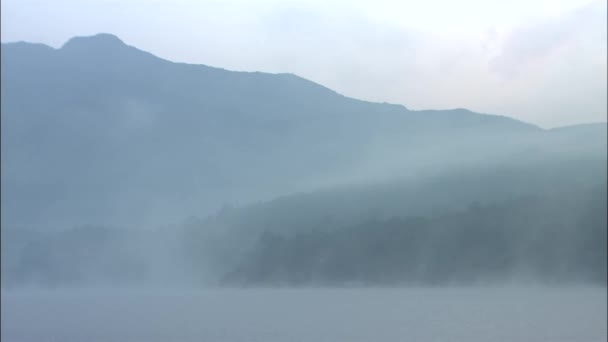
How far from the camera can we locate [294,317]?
21547 millimetres

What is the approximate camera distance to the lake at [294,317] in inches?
626

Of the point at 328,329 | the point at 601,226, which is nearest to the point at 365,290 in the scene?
the point at 601,226

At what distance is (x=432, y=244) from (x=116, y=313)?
58.3 feet

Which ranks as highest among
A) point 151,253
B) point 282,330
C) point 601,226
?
point 601,226

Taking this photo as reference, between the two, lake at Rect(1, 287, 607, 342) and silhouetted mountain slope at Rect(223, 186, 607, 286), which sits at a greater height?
silhouetted mountain slope at Rect(223, 186, 607, 286)

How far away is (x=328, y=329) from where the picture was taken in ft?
61.8

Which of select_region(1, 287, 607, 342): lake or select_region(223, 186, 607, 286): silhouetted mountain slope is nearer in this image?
select_region(1, 287, 607, 342): lake

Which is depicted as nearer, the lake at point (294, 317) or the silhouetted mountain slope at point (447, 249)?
the lake at point (294, 317)

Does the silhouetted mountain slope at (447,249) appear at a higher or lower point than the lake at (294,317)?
higher

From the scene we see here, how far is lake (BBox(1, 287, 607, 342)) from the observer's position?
52.1ft

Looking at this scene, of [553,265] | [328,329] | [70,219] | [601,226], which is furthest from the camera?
[553,265]

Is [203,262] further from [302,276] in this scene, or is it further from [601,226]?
[601,226]

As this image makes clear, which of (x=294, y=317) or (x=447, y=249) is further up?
(x=447, y=249)

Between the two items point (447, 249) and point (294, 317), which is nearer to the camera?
point (294, 317)
